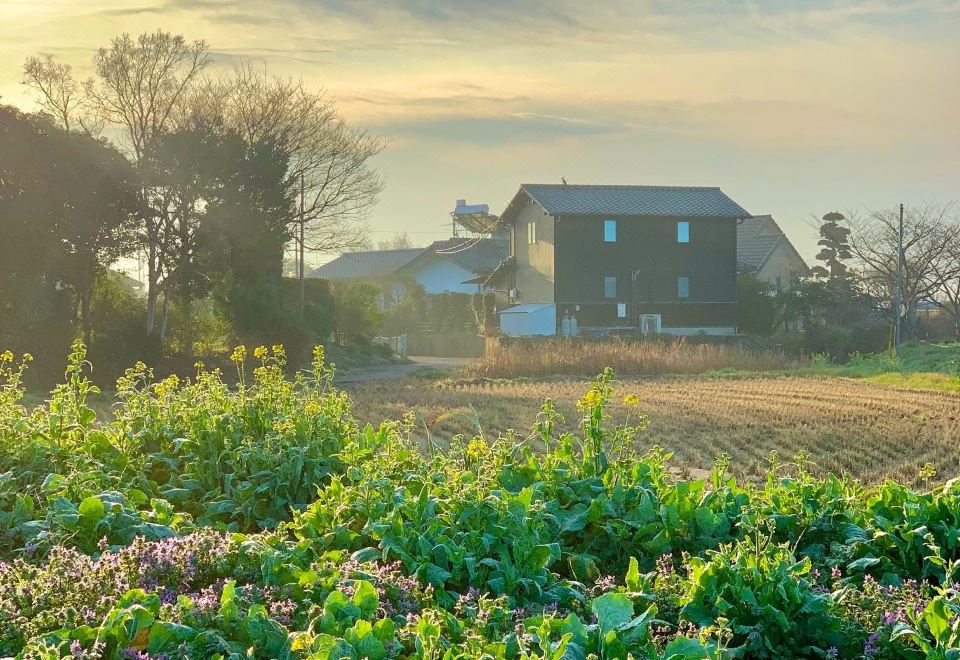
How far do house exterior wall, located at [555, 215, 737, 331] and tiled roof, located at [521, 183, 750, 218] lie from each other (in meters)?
0.31

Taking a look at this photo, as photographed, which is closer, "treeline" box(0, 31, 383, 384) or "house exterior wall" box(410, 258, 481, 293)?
"treeline" box(0, 31, 383, 384)

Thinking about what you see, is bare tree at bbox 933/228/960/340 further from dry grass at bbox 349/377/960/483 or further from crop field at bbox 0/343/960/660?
crop field at bbox 0/343/960/660

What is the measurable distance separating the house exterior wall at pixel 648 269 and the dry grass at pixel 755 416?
17.3 metres

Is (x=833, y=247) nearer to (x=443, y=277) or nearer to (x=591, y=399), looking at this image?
(x=443, y=277)

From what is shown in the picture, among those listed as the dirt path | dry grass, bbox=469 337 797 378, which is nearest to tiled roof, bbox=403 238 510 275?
the dirt path

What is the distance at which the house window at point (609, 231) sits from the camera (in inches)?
1554

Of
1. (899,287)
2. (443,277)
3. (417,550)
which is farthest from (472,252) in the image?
(417,550)

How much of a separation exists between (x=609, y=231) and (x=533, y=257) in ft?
11.0

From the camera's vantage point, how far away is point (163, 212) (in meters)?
27.4

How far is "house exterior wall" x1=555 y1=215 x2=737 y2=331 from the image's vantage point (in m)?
39.0

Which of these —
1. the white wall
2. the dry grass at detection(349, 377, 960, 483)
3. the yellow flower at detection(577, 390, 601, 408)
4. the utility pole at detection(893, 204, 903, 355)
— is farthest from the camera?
the white wall

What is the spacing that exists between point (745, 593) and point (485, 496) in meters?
1.28

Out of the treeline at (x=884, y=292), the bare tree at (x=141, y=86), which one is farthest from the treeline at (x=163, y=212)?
the treeline at (x=884, y=292)

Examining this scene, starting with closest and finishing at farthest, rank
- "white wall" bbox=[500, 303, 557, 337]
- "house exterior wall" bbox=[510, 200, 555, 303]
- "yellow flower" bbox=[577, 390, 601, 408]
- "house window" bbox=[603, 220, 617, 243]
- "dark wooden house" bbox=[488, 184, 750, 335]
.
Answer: "yellow flower" bbox=[577, 390, 601, 408], "white wall" bbox=[500, 303, 557, 337], "dark wooden house" bbox=[488, 184, 750, 335], "house exterior wall" bbox=[510, 200, 555, 303], "house window" bbox=[603, 220, 617, 243]
